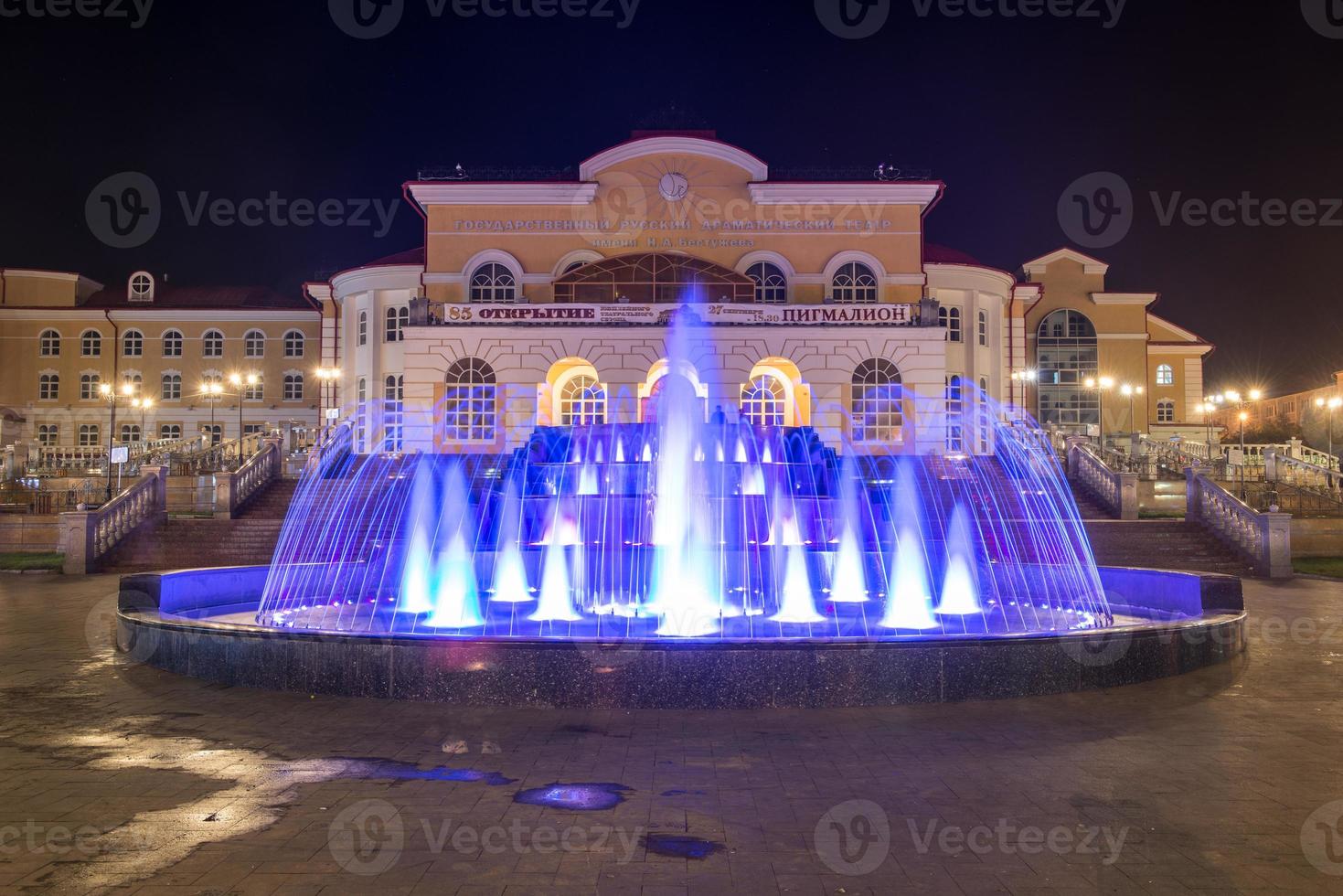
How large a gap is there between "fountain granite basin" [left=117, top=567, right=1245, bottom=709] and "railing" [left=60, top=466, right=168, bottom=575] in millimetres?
15929

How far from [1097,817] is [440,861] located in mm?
4017

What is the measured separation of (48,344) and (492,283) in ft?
96.0

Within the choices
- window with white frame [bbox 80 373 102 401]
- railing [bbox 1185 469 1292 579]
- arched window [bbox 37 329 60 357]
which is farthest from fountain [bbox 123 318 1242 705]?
arched window [bbox 37 329 60 357]

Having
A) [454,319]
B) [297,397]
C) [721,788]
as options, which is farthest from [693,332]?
[721,788]

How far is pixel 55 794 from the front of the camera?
6.71 m

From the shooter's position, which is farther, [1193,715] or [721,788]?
[1193,715]

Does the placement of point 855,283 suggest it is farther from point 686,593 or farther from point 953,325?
point 686,593

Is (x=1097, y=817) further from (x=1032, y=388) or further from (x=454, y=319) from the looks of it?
(x=1032, y=388)
